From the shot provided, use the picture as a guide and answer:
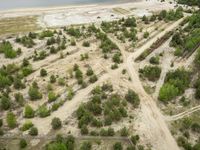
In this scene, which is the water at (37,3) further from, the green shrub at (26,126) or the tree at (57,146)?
the tree at (57,146)

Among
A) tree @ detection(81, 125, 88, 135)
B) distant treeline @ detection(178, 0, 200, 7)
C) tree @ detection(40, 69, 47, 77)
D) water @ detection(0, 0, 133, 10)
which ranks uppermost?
distant treeline @ detection(178, 0, 200, 7)

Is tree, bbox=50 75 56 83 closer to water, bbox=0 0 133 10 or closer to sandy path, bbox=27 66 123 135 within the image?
sandy path, bbox=27 66 123 135

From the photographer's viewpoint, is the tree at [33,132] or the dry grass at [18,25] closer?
the tree at [33,132]

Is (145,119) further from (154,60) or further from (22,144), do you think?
(154,60)

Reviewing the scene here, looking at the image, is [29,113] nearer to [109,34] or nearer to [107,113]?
[107,113]

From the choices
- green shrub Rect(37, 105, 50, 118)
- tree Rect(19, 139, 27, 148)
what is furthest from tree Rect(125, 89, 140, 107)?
tree Rect(19, 139, 27, 148)

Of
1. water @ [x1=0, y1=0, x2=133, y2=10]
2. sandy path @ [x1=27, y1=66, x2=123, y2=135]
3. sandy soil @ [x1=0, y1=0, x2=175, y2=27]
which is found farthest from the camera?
water @ [x1=0, y1=0, x2=133, y2=10]

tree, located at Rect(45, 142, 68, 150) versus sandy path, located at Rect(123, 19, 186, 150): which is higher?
tree, located at Rect(45, 142, 68, 150)

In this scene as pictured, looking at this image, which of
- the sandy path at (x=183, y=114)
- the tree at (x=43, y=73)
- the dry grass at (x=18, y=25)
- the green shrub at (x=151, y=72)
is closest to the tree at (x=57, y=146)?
the sandy path at (x=183, y=114)
